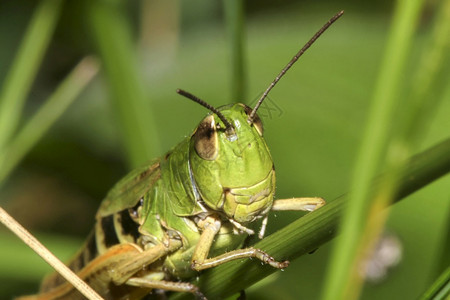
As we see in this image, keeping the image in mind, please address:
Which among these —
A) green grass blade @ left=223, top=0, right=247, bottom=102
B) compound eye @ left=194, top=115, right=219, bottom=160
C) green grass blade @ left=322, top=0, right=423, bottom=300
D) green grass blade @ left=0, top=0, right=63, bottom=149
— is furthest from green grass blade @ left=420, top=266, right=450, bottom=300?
green grass blade @ left=0, top=0, right=63, bottom=149

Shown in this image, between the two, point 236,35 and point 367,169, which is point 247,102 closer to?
point 236,35

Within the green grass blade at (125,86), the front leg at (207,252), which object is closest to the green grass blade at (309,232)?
the front leg at (207,252)

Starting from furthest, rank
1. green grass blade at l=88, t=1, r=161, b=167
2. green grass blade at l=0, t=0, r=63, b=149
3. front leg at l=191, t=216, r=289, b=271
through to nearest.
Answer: green grass blade at l=88, t=1, r=161, b=167 < green grass blade at l=0, t=0, r=63, b=149 < front leg at l=191, t=216, r=289, b=271

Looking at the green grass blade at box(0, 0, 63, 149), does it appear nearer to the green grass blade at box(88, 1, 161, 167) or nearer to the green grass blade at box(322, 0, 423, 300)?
the green grass blade at box(88, 1, 161, 167)

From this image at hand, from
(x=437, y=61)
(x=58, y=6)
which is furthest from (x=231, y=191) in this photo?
(x=58, y=6)

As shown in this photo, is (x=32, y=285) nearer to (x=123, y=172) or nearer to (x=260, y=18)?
(x=123, y=172)

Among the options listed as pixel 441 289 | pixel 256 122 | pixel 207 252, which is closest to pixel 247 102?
pixel 256 122
